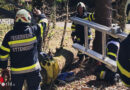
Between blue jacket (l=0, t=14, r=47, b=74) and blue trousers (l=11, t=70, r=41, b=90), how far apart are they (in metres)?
0.09

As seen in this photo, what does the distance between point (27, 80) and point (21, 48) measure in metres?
0.66

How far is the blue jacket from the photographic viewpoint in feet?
12.7

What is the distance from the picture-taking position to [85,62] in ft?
21.4

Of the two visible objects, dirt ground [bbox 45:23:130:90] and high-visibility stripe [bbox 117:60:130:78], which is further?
dirt ground [bbox 45:23:130:90]

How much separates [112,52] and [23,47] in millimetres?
1697

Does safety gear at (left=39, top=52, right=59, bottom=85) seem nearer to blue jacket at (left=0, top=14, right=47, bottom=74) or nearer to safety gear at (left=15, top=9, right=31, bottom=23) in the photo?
blue jacket at (left=0, top=14, right=47, bottom=74)

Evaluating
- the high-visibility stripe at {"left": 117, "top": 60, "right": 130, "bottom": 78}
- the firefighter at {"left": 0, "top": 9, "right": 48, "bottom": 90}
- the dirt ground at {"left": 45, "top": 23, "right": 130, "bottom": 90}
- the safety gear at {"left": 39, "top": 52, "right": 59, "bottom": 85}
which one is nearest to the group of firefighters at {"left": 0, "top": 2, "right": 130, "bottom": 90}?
the firefighter at {"left": 0, "top": 9, "right": 48, "bottom": 90}

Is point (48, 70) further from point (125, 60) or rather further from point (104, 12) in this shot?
point (125, 60)

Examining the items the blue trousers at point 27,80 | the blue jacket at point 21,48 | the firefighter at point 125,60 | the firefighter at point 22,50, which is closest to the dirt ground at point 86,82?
the blue trousers at point 27,80

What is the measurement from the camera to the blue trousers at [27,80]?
411cm

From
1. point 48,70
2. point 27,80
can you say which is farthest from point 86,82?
point 27,80

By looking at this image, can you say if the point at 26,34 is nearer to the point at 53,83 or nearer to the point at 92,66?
the point at 53,83

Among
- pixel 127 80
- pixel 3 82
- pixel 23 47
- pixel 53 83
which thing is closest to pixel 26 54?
pixel 23 47

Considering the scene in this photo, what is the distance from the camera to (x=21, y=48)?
393 cm
